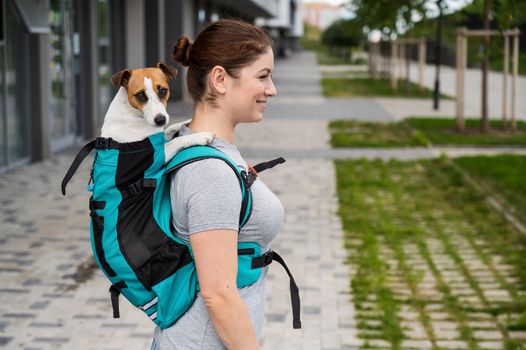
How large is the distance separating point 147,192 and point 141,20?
2005cm

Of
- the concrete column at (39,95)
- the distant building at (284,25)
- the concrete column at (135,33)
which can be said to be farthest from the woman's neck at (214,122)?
the distant building at (284,25)

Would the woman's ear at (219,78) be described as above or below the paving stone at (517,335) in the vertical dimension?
above

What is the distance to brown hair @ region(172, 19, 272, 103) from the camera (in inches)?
94.0

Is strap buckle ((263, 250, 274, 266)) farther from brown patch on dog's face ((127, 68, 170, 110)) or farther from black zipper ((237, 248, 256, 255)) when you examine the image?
brown patch on dog's face ((127, 68, 170, 110))

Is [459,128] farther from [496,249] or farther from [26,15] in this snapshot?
[496,249]

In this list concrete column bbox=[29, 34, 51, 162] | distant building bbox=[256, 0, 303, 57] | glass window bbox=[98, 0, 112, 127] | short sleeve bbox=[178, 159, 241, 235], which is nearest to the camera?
short sleeve bbox=[178, 159, 241, 235]

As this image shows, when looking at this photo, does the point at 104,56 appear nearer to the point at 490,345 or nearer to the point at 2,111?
the point at 2,111

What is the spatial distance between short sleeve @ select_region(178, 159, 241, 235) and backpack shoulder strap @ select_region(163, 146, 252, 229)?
2 centimetres

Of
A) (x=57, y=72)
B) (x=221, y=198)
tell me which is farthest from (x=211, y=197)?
(x=57, y=72)

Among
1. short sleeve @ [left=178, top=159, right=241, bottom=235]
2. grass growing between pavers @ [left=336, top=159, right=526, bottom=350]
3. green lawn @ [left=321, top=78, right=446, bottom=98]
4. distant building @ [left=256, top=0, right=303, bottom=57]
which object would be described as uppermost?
distant building @ [left=256, top=0, right=303, bottom=57]

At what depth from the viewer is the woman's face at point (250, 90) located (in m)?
2.41

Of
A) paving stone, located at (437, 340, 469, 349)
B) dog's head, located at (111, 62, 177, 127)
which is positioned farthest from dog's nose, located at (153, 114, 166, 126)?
paving stone, located at (437, 340, 469, 349)

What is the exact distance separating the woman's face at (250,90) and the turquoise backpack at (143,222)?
0.52ft

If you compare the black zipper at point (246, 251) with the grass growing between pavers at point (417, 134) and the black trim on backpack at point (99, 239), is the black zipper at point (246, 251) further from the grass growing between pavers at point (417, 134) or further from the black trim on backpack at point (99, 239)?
the grass growing between pavers at point (417, 134)
